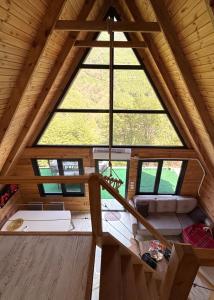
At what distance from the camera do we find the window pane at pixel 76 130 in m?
5.03

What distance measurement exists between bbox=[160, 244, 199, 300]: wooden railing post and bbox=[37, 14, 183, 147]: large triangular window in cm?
422

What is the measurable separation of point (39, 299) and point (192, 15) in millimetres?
3122

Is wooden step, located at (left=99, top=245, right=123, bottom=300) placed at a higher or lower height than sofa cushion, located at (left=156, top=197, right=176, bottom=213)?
higher

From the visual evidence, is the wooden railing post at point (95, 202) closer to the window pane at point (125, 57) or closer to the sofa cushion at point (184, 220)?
the window pane at point (125, 57)

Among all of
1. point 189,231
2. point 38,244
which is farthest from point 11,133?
point 189,231

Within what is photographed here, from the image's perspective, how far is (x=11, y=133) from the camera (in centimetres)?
395

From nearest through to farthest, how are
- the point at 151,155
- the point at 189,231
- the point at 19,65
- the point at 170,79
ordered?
the point at 19,65 < the point at 170,79 < the point at 189,231 < the point at 151,155

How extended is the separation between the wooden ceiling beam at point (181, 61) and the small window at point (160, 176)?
2.45 metres

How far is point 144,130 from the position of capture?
5.22 m

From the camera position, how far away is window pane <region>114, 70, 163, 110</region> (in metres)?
4.44

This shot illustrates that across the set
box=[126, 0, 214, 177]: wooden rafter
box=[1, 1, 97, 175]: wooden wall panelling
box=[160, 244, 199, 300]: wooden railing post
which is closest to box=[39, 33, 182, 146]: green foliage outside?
box=[126, 0, 214, 177]: wooden rafter

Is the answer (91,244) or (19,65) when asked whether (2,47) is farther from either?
(91,244)

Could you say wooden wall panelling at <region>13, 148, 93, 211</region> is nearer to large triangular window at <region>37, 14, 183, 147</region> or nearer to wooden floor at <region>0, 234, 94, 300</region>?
large triangular window at <region>37, 14, 183, 147</region>

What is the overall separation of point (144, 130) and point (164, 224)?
2.70 metres
